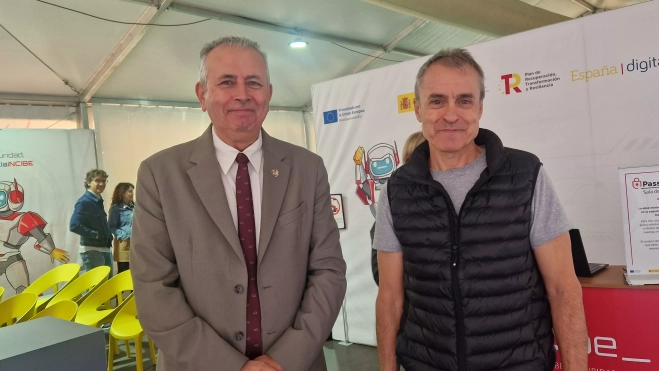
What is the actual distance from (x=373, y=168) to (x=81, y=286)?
115 inches

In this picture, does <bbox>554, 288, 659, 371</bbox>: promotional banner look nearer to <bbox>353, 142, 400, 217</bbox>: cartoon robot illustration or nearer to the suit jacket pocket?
the suit jacket pocket

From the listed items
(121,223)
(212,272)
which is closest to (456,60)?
(212,272)

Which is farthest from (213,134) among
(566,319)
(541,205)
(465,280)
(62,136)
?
(62,136)

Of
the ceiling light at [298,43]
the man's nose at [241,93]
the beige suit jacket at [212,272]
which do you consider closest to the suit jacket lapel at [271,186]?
the beige suit jacket at [212,272]

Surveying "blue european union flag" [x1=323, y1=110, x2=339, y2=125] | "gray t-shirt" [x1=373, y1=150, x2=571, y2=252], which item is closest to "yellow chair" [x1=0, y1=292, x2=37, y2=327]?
"blue european union flag" [x1=323, y1=110, x2=339, y2=125]

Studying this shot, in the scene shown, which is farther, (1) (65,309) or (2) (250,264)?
(1) (65,309)

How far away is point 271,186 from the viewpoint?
56.7 inches

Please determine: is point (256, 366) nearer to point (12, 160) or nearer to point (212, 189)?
point (212, 189)

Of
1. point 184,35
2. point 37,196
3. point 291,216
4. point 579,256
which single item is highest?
point 184,35

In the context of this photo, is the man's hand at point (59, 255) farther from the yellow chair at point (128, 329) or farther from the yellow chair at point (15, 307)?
the yellow chair at point (128, 329)

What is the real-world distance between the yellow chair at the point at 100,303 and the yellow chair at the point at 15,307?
0.36 meters

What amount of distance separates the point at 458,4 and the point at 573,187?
8.16 ft

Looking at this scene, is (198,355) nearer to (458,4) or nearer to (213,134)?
(213,134)

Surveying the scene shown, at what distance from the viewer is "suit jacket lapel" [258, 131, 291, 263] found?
1.38m
